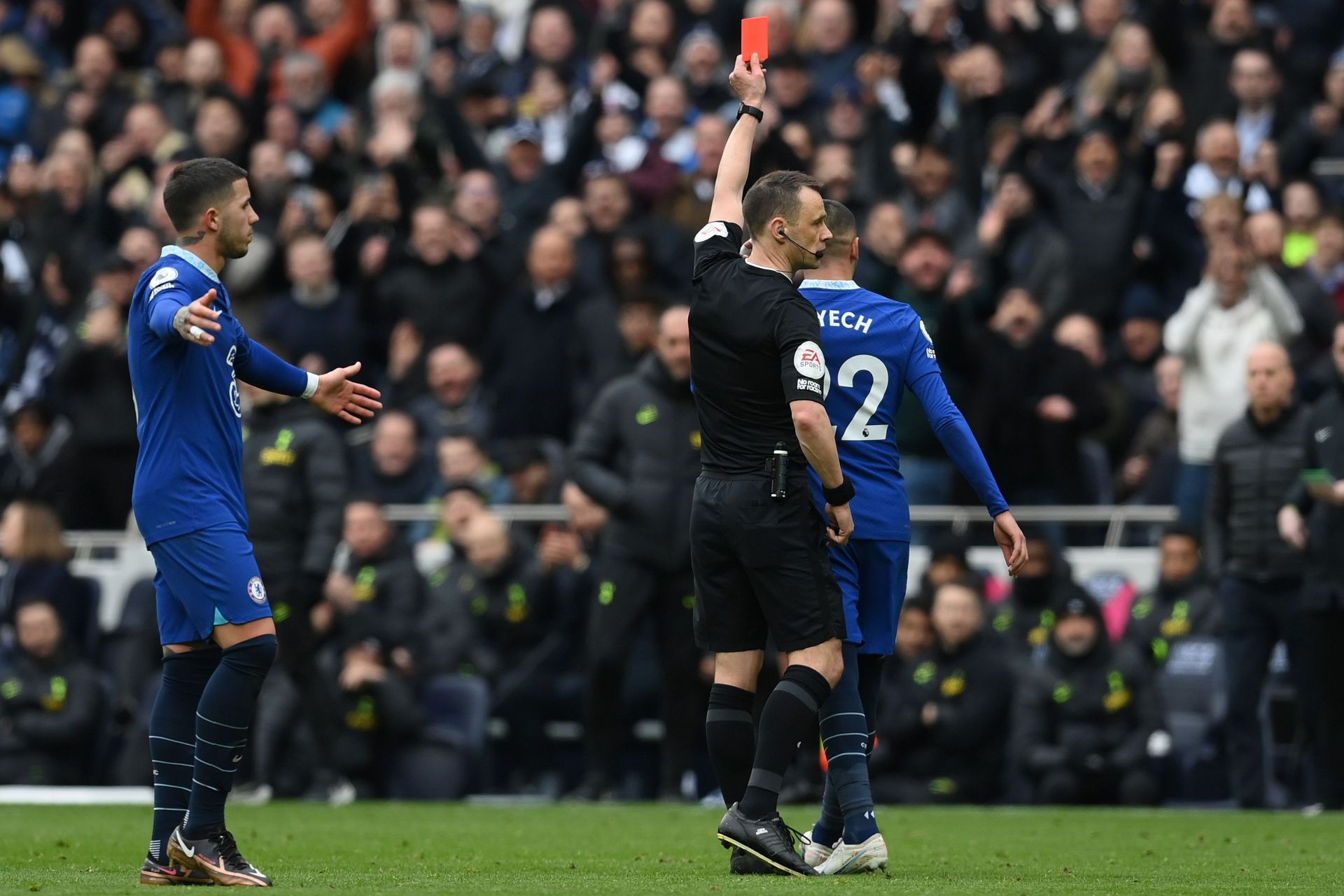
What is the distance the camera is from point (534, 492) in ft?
53.1

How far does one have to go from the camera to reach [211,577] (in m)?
7.55

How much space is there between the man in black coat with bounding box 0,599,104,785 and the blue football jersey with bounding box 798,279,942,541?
8319 mm

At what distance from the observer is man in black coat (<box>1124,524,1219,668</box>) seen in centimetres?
1420

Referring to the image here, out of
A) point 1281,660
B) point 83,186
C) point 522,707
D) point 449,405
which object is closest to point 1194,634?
point 1281,660

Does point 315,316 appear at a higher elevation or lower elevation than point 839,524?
higher

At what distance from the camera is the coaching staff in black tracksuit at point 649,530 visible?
13703 millimetres

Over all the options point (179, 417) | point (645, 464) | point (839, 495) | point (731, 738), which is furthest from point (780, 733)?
point (645, 464)

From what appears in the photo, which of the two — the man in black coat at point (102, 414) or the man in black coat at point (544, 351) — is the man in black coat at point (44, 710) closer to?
the man in black coat at point (102, 414)

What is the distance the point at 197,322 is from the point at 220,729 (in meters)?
1.38

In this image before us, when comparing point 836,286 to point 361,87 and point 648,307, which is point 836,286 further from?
point 361,87

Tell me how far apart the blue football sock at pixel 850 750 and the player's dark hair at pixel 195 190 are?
110 inches

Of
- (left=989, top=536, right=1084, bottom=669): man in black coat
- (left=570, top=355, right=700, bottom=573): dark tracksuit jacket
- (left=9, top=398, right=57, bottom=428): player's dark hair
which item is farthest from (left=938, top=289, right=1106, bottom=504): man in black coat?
(left=9, top=398, right=57, bottom=428): player's dark hair

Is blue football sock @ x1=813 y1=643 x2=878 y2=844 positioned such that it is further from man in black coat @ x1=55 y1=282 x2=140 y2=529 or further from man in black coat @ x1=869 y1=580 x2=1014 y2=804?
man in black coat @ x1=55 y1=282 x2=140 y2=529

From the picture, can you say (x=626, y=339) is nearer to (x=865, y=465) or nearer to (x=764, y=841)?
(x=865, y=465)
